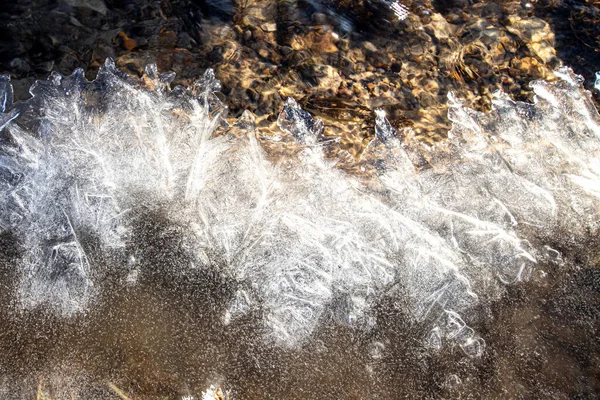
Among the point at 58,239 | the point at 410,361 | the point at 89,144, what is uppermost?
the point at 410,361

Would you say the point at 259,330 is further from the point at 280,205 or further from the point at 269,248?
the point at 280,205

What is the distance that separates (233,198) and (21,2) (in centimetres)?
196

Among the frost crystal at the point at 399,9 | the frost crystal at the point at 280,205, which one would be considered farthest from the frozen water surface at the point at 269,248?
the frost crystal at the point at 399,9

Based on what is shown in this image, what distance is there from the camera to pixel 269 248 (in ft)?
7.09

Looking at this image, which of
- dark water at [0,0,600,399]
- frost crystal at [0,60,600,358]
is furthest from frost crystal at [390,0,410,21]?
frost crystal at [0,60,600,358]

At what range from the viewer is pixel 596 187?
2385 mm

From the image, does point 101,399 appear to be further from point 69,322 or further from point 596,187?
Answer: point 596,187

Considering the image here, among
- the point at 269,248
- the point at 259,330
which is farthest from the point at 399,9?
the point at 259,330

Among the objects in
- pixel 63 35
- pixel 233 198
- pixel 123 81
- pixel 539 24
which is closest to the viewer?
pixel 233 198

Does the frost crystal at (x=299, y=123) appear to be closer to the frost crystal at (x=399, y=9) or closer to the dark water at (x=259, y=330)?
the dark water at (x=259, y=330)

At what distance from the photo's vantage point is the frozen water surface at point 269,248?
6.32ft

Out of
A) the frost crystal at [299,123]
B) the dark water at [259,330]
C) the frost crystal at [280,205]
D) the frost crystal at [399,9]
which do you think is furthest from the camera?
the frost crystal at [399,9]

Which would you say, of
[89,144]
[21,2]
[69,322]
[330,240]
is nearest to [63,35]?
[21,2]

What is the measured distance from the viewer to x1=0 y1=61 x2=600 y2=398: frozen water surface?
1926mm
